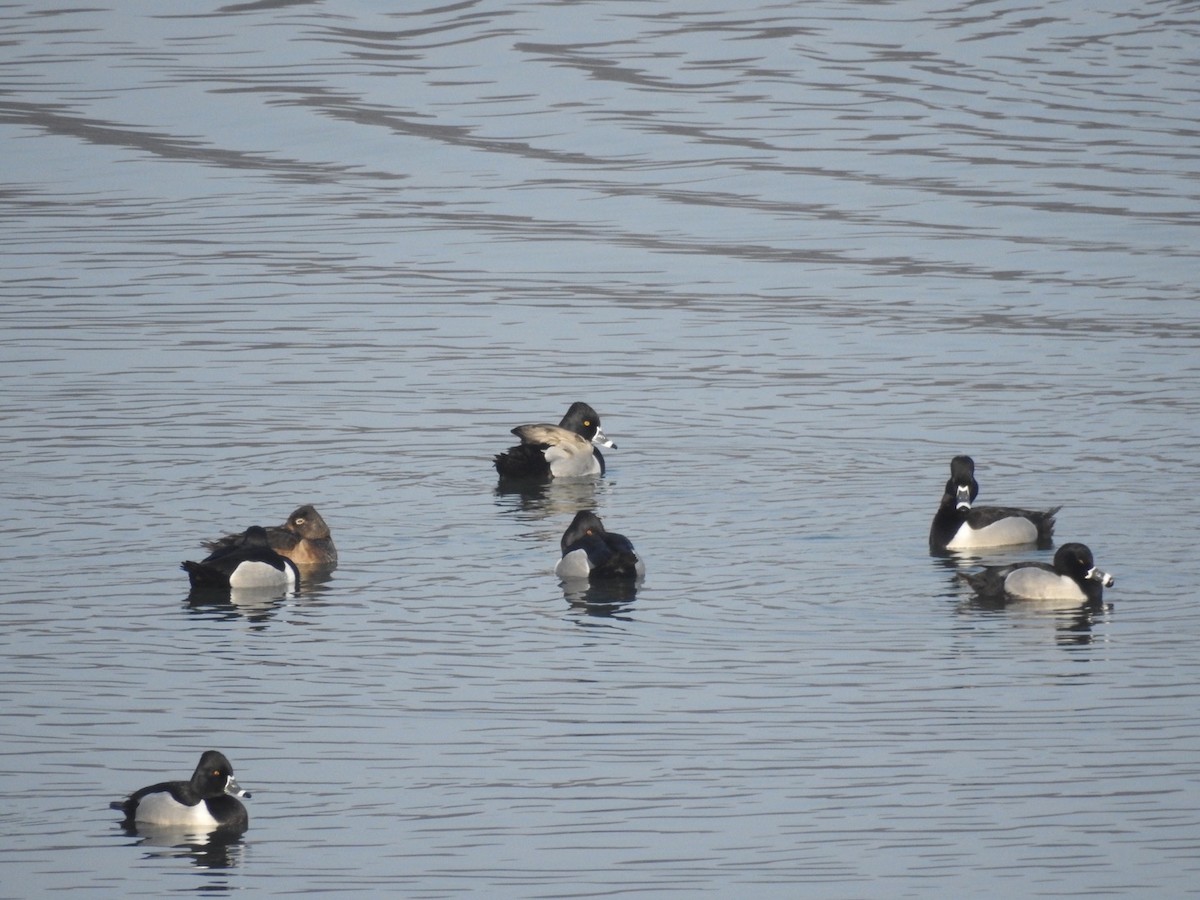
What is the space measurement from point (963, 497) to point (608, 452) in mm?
4857

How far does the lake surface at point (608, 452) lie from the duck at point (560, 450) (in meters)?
0.25

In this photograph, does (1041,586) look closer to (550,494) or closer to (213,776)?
(550,494)

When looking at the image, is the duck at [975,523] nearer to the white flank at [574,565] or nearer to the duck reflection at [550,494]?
the white flank at [574,565]

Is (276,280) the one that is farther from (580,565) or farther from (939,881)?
(939,881)

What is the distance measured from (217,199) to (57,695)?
66.5 feet

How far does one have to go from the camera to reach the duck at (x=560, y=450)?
2006 cm

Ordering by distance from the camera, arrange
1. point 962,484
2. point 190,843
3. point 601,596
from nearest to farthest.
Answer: point 190,843, point 601,596, point 962,484

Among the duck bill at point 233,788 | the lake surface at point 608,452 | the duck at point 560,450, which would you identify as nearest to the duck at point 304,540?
the lake surface at point 608,452

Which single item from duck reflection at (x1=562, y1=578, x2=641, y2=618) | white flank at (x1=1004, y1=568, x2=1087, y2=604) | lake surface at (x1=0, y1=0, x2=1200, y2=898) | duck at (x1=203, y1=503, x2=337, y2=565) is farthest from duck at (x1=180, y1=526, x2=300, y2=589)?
white flank at (x1=1004, y1=568, x2=1087, y2=604)

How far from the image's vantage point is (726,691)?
13.3 metres

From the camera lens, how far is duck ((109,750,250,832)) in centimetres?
1096

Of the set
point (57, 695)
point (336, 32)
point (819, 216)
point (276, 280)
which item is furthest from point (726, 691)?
point (336, 32)

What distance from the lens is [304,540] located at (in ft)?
54.2

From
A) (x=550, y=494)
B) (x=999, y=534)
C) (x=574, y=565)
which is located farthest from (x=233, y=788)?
(x=550, y=494)
